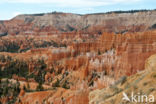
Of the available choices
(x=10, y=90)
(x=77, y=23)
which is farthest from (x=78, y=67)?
(x=77, y=23)

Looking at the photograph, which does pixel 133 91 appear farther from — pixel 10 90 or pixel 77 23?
pixel 77 23

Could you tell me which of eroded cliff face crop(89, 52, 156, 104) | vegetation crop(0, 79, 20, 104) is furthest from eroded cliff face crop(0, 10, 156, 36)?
eroded cliff face crop(89, 52, 156, 104)

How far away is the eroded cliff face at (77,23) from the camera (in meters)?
97.0

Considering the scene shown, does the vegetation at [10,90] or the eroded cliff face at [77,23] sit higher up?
the eroded cliff face at [77,23]

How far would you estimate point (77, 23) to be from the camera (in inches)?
4899

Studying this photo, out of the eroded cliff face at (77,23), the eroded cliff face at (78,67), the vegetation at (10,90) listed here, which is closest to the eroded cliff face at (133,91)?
the eroded cliff face at (78,67)

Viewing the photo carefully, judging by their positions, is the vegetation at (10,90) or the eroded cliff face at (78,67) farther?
the vegetation at (10,90)

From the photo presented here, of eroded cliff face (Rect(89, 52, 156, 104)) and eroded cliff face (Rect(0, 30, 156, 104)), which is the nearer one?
eroded cliff face (Rect(89, 52, 156, 104))

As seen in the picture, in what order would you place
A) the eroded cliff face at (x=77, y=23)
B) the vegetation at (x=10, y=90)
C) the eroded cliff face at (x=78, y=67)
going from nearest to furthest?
the eroded cliff face at (x=78, y=67) < the vegetation at (x=10, y=90) < the eroded cliff face at (x=77, y=23)

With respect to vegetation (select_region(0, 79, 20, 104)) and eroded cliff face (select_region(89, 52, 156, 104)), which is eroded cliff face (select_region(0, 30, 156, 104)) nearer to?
vegetation (select_region(0, 79, 20, 104))

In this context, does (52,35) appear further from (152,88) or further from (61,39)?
(152,88)

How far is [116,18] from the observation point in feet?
354

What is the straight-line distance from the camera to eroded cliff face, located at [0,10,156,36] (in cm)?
9700

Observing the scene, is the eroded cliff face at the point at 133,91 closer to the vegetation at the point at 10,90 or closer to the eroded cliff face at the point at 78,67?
the eroded cliff face at the point at 78,67
